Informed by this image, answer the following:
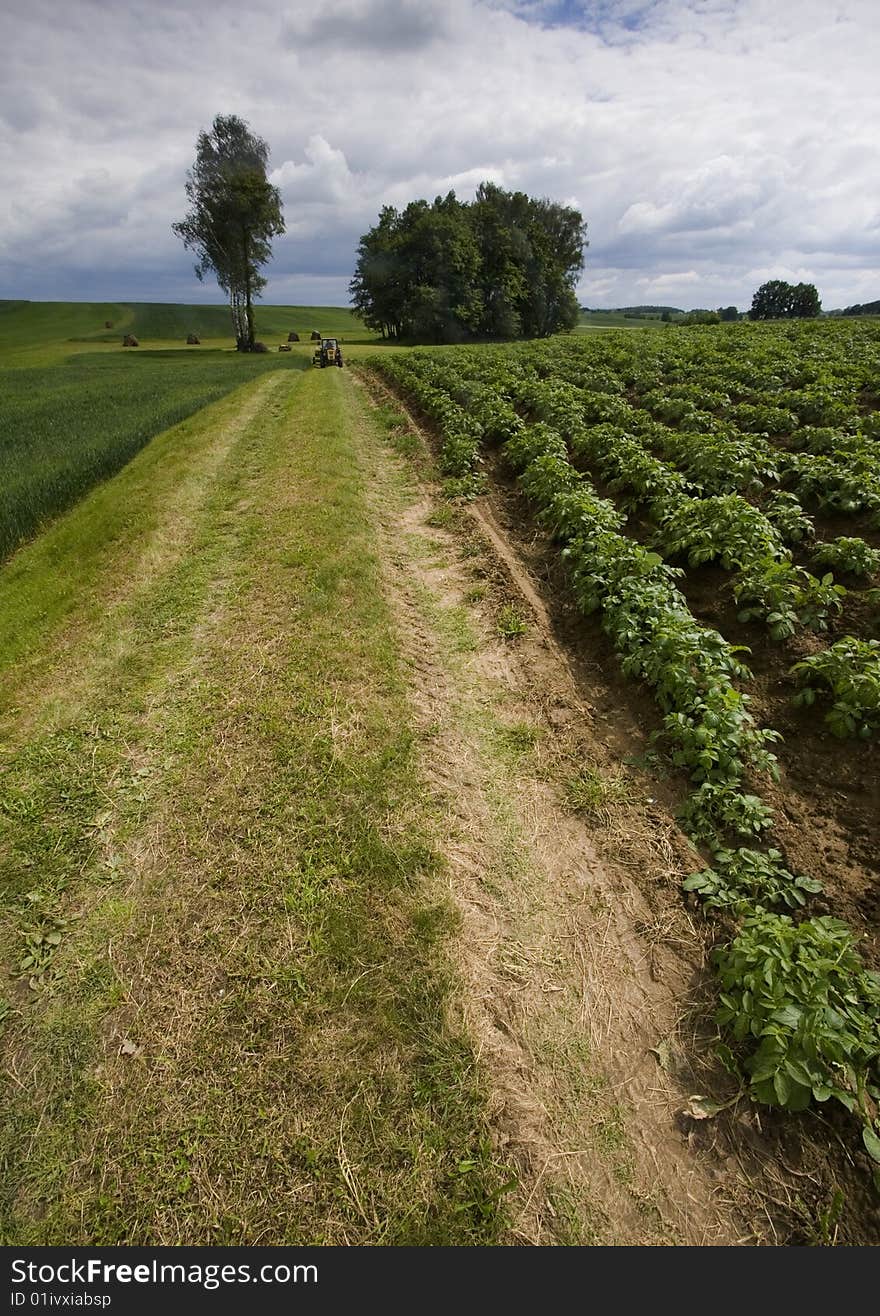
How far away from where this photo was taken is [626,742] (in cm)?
500

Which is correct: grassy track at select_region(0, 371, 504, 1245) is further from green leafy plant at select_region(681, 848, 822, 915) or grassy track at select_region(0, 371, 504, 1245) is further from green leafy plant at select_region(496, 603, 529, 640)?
green leafy plant at select_region(681, 848, 822, 915)

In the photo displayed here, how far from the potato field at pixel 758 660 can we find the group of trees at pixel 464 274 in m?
53.7

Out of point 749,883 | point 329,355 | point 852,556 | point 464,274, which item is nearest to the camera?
point 749,883

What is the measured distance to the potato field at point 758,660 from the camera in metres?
2.85

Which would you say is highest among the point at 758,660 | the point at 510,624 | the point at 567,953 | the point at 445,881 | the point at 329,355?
the point at 329,355

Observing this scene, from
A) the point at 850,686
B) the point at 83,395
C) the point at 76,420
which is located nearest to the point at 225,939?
the point at 850,686

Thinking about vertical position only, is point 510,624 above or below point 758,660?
below

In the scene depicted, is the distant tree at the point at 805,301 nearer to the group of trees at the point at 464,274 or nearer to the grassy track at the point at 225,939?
the group of trees at the point at 464,274

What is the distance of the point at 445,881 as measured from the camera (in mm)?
3746

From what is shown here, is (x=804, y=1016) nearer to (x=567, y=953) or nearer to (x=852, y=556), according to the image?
(x=567, y=953)

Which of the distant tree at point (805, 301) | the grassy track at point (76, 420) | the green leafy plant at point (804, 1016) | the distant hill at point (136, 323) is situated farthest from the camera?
the distant tree at point (805, 301)

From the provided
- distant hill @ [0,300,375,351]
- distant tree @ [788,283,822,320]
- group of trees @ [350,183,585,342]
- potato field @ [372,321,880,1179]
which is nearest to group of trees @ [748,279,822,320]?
distant tree @ [788,283,822,320]

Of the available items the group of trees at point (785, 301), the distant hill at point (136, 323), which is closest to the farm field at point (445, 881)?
the distant hill at point (136, 323)

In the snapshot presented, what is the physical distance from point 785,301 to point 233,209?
280 ft
